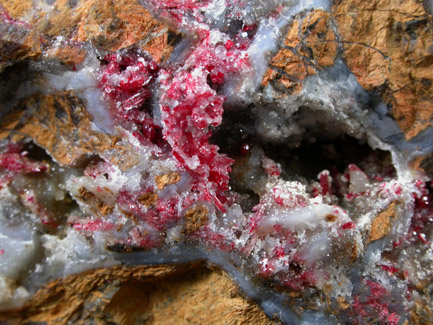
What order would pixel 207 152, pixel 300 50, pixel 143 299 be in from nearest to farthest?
pixel 207 152
pixel 300 50
pixel 143 299

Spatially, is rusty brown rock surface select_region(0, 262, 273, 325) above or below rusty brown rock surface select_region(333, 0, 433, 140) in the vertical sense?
below

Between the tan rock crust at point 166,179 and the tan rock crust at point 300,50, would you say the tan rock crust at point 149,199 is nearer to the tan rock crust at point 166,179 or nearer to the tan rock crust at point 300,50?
the tan rock crust at point 166,179

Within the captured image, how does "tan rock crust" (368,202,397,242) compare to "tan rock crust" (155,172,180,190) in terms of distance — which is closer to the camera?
"tan rock crust" (155,172,180,190)

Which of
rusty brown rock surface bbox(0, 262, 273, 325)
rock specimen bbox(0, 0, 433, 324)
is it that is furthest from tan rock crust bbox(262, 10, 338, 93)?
rusty brown rock surface bbox(0, 262, 273, 325)

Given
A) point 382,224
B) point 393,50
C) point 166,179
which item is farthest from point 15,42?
point 382,224

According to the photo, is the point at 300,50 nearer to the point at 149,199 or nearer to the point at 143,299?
the point at 149,199

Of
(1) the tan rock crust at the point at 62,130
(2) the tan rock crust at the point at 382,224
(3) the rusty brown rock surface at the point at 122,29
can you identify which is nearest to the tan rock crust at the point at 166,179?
(1) the tan rock crust at the point at 62,130

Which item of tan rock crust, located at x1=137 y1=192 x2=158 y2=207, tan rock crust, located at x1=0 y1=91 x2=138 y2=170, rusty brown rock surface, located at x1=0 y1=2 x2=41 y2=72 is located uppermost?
rusty brown rock surface, located at x1=0 y1=2 x2=41 y2=72

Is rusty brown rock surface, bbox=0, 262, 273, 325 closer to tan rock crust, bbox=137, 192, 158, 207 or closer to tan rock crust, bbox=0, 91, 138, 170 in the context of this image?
tan rock crust, bbox=137, 192, 158, 207
